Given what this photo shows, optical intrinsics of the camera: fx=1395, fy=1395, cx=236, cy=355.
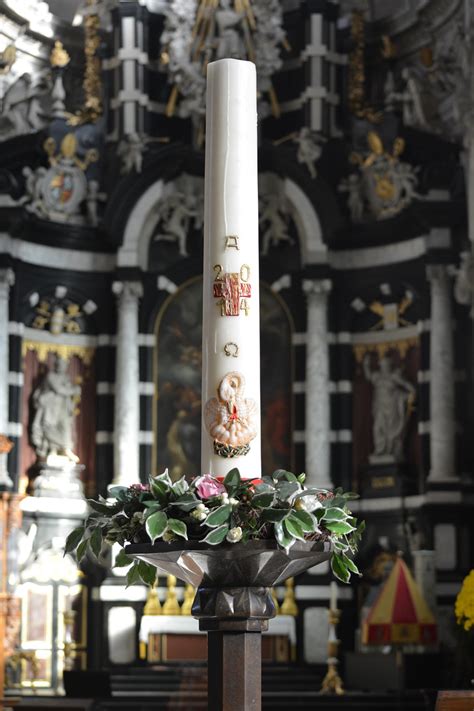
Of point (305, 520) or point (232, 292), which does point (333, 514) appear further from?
point (232, 292)

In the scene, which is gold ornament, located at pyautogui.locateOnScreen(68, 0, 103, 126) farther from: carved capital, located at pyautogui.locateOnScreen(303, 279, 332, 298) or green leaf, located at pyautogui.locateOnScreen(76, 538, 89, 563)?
green leaf, located at pyautogui.locateOnScreen(76, 538, 89, 563)

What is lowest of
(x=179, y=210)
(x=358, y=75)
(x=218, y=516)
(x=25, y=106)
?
(x=218, y=516)

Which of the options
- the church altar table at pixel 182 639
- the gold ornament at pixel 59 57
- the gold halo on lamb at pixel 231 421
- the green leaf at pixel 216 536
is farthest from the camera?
the gold ornament at pixel 59 57

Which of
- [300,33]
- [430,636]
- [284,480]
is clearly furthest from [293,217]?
[284,480]

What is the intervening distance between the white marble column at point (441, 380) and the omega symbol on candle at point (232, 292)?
14.1 meters

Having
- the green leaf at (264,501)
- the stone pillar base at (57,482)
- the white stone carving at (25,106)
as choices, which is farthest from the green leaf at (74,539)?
the white stone carving at (25,106)

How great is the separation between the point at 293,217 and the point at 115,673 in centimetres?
773

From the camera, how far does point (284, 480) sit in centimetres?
647

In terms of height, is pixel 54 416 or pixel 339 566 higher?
pixel 54 416

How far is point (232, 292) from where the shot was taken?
694 centimetres

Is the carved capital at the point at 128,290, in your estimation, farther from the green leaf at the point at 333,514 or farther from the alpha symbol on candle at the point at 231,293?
the green leaf at the point at 333,514

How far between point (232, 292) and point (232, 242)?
0.83 feet

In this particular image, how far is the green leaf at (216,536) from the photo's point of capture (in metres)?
6.01

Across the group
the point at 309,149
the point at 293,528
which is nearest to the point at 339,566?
the point at 293,528
